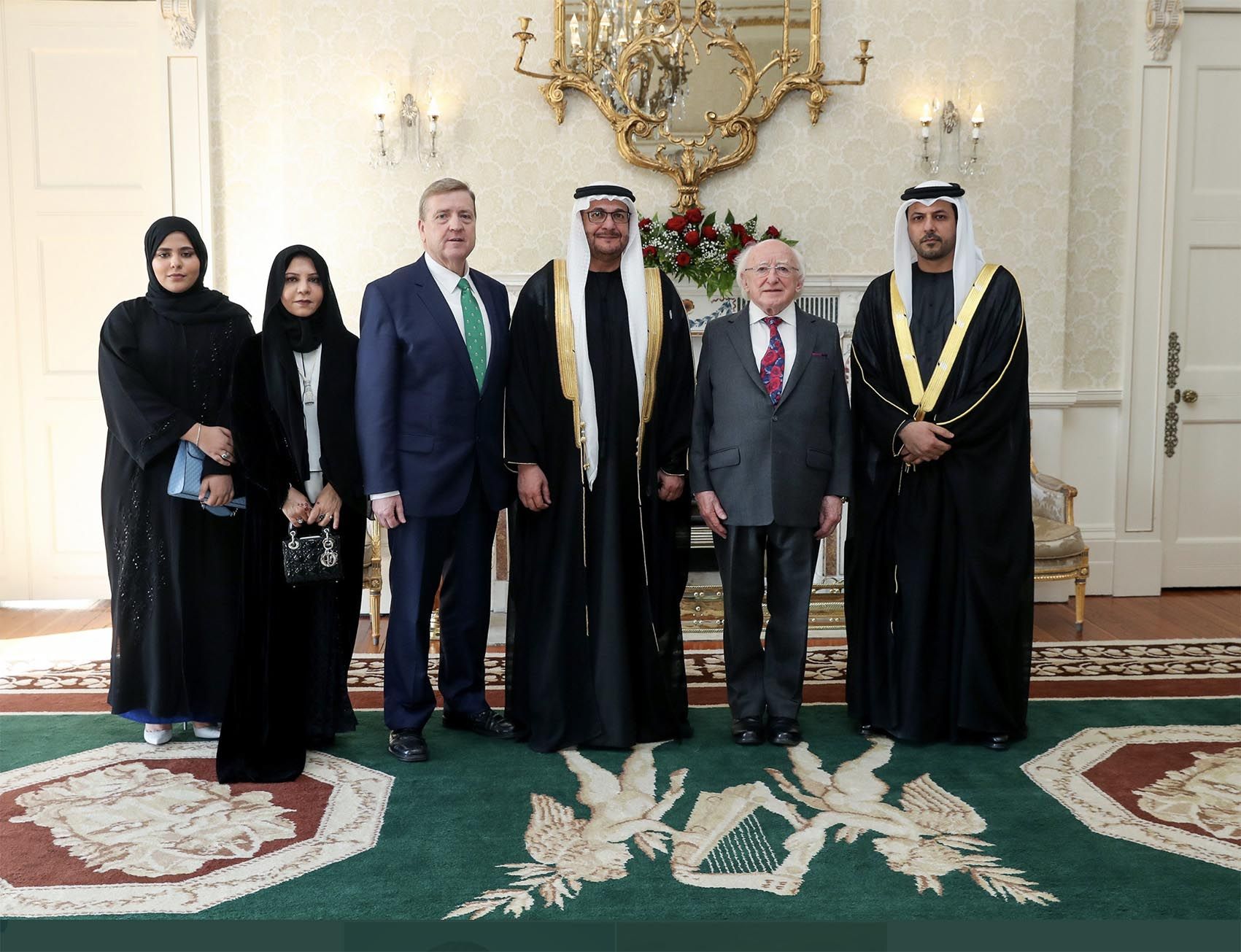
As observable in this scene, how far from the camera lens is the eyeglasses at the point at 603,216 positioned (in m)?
3.50

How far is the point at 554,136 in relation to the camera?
18.5ft

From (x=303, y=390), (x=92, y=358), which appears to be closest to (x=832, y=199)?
(x=303, y=390)

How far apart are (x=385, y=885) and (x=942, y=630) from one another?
2.00 metres

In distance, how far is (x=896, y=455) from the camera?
3709 mm

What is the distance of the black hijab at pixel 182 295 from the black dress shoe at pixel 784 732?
225 centimetres

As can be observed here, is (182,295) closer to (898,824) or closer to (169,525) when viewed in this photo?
(169,525)

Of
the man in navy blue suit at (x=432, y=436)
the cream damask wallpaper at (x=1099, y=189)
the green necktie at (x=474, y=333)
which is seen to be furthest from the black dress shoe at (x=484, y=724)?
the cream damask wallpaper at (x=1099, y=189)

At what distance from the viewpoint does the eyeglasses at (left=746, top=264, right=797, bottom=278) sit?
3.52m

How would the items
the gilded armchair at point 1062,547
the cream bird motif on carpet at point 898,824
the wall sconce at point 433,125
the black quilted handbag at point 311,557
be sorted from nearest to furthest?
the cream bird motif on carpet at point 898,824 → the black quilted handbag at point 311,557 → the gilded armchair at point 1062,547 → the wall sconce at point 433,125

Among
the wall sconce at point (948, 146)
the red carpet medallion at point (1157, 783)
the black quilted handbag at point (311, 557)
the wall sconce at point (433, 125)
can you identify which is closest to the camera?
the red carpet medallion at point (1157, 783)

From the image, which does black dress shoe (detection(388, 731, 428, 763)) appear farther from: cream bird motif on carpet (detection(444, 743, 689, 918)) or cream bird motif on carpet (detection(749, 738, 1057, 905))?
cream bird motif on carpet (detection(749, 738, 1057, 905))

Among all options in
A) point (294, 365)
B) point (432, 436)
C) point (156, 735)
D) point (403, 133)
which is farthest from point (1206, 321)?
point (156, 735)

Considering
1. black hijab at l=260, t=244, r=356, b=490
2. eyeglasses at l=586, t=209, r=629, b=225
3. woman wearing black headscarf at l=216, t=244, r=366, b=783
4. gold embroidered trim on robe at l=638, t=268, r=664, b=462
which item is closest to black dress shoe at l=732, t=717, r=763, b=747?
gold embroidered trim on robe at l=638, t=268, r=664, b=462

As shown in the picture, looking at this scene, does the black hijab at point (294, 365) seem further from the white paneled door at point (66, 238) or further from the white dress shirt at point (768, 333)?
the white paneled door at point (66, 238)
